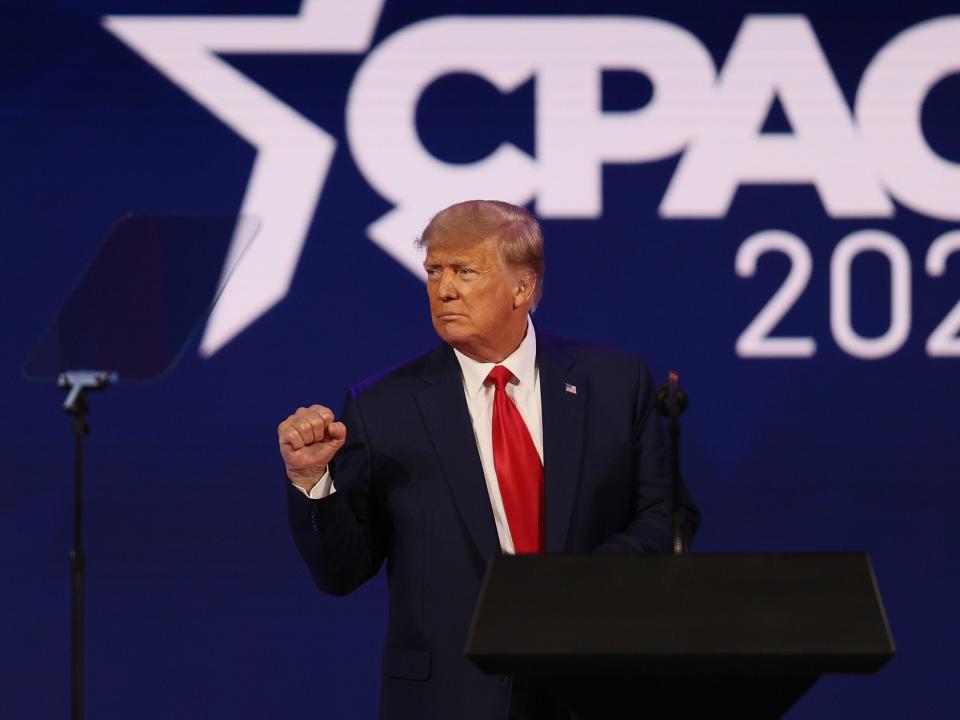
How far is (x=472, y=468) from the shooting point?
250 centimetres

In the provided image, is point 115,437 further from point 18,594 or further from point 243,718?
point 243,718

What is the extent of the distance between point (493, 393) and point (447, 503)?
26cm

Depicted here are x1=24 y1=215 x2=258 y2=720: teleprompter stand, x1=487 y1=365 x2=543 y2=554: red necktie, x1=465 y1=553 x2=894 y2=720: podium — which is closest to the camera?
x1=465 y1=553 x2=894 y2=720: podium

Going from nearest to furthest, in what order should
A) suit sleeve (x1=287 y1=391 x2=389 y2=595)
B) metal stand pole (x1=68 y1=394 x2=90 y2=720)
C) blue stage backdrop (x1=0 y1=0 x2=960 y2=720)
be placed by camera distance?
1. metal stand pole (x1=68 y1=394 x2=90 y2=720)
2. suit sleeve (x1=287 y1=391 x2=389 y2=595)
3. blue stage backdrop (x1=0 y1=0 x2=960 y2=720)

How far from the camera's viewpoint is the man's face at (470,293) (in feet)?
8.50

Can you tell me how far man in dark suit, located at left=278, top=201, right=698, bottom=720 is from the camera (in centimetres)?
245

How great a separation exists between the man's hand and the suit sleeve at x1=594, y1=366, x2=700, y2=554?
1.73ft

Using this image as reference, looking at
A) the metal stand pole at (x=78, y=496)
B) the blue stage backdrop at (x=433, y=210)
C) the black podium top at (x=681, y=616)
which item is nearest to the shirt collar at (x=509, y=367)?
the metal stand pole at (x=78, y=496)

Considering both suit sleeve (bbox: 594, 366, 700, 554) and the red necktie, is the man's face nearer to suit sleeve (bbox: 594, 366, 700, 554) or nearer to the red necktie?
the red necktie

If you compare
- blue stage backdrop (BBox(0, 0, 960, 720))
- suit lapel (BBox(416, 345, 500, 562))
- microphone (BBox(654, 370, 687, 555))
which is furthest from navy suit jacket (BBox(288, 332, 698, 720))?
blue stage backdrop (BBox(0, 0, 960, 720))

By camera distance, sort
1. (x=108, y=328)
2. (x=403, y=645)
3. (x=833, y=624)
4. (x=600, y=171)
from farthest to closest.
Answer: (x=600, y=171), (x=108, y=328), (x=403, y=645), (x=833, y=624)

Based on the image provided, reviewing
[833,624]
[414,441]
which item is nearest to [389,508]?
[414,441]

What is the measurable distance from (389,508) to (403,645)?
0.82 feet

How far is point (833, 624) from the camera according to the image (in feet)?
5.35
